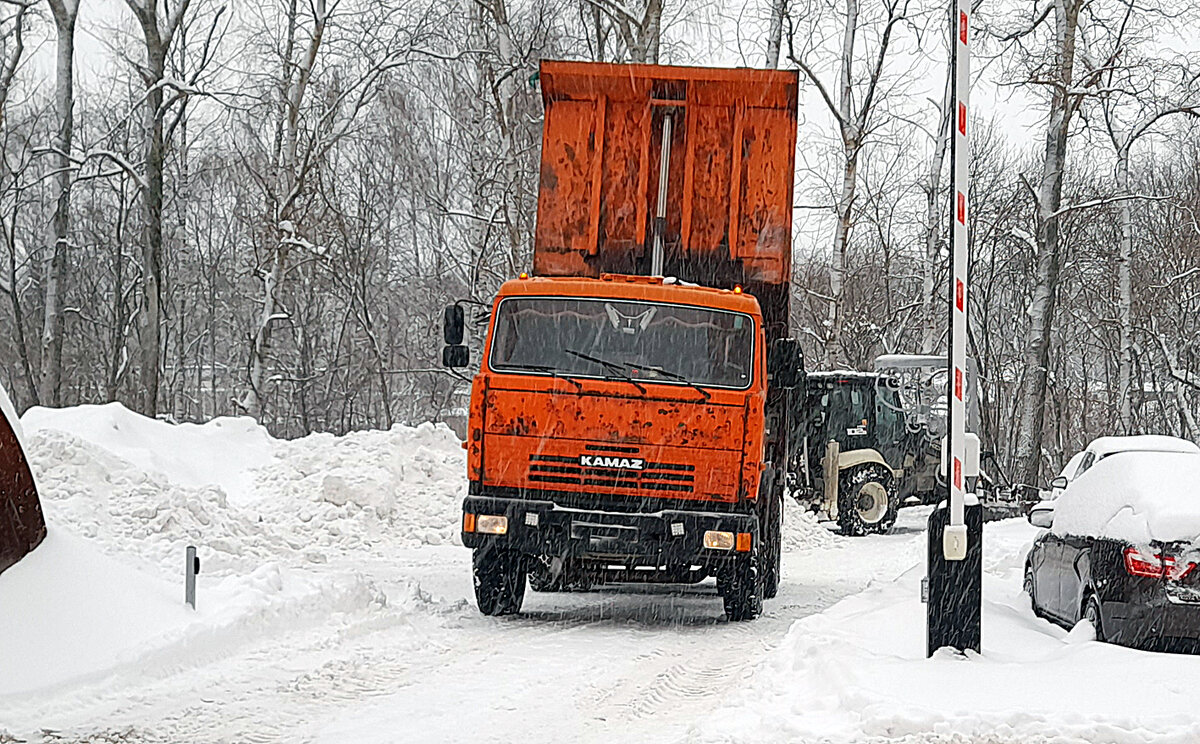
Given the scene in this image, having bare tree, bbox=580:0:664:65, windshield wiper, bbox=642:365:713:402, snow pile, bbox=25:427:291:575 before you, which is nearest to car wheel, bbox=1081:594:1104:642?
windshield wiper, bbox=642:365:713:402

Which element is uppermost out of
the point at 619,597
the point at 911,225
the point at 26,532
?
the point at 911,225

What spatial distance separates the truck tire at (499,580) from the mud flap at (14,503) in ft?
12.2

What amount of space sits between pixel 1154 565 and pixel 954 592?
1212mm

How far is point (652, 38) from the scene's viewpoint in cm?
2417

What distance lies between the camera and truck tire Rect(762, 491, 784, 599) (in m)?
12.7

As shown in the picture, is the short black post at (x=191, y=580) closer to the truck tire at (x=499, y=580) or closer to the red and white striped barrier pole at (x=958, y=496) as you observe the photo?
the truck tire at (x=499, y=580)

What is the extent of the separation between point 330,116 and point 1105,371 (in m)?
27.4

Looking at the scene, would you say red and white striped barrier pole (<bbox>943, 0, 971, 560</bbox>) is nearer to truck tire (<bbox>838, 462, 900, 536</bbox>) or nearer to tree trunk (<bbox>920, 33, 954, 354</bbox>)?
truck tire (<bbox>838, 462, 900, 536</bbox>)

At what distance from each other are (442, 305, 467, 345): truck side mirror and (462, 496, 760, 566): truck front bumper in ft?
5.23

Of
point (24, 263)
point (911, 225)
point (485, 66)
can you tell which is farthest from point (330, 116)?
point (911, 225)

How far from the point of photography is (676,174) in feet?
42.4

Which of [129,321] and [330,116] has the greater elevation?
[330,116]

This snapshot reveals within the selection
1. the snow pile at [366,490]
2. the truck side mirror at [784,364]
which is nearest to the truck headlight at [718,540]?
the truck side mirror at [784,364]

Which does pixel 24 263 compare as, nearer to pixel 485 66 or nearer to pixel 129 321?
pixel 129 321
